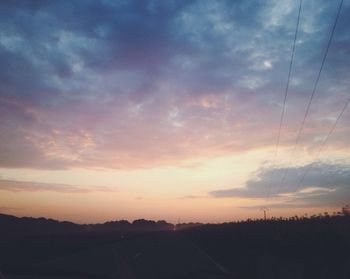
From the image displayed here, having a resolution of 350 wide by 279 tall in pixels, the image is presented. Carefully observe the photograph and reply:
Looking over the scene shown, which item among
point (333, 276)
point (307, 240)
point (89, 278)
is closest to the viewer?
point (89, 278)

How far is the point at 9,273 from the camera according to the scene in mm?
14109

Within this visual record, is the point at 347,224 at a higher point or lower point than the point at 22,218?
lower

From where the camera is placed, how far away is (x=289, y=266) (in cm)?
1980

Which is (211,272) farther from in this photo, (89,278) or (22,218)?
(22,218)

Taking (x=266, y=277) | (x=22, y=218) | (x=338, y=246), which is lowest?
(x=266, y=277)

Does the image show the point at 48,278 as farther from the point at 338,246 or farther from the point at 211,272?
the point at 338,246

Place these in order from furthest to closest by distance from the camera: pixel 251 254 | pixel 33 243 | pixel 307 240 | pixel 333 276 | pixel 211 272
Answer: pixel 33 243
pixel 251 254
pixel 307 240
pixel 333 276
pixel 211 272

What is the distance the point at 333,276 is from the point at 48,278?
13.0 meters

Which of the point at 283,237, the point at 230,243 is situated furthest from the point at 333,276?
the point at 230,243

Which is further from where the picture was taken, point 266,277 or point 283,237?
point 283,237

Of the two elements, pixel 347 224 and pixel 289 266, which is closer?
pixel 289 266

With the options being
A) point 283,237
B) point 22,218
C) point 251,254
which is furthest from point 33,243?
point 22,218

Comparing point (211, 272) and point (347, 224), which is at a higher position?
point (347, 224)

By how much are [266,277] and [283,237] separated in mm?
7772
